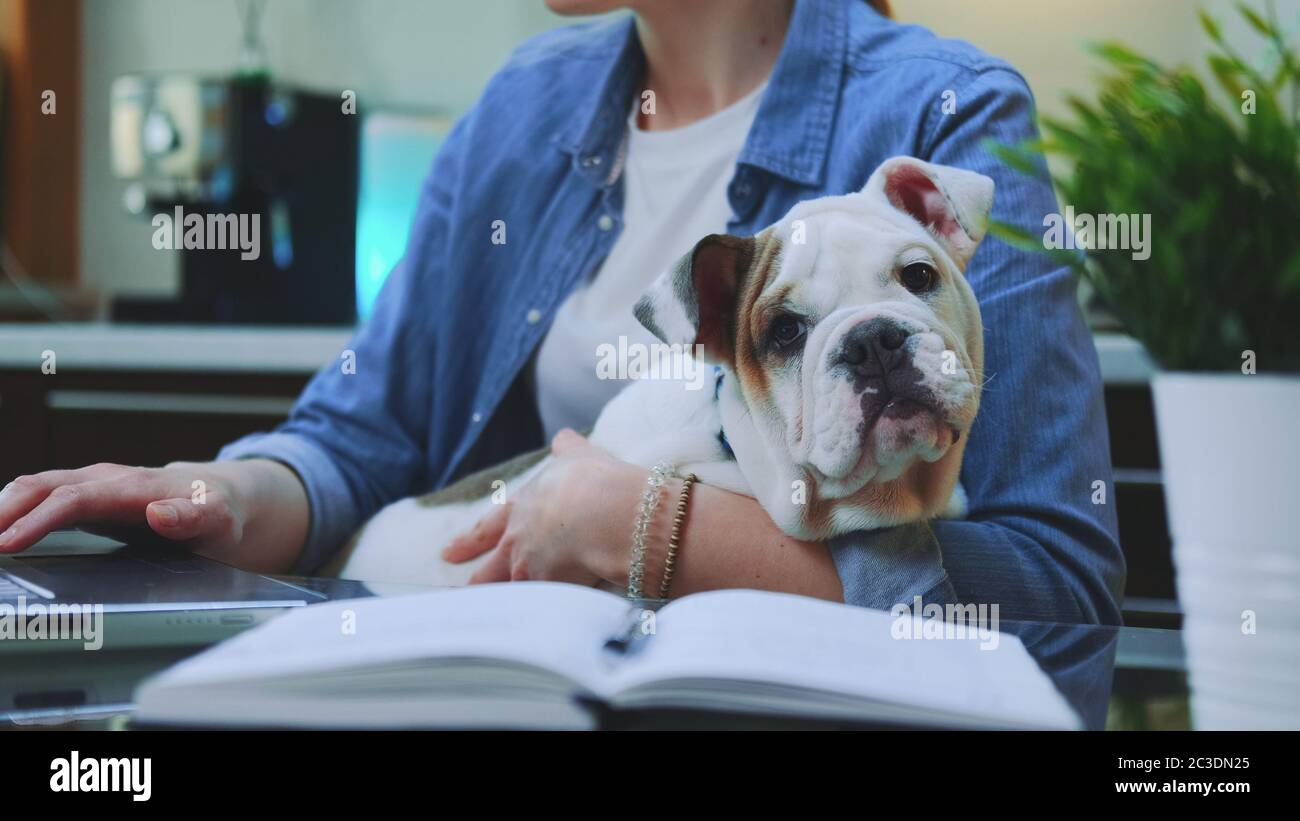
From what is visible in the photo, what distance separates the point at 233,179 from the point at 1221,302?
2130 millimetres

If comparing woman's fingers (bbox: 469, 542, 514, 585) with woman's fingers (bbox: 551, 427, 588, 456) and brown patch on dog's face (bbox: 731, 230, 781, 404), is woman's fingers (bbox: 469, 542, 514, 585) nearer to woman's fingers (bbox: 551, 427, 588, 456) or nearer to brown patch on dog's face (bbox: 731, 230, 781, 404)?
woman's fingers (bbox: 551, 427, 588, 456)

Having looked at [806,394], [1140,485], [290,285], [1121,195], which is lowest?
[1140,485]

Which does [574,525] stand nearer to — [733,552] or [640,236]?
[733,552]

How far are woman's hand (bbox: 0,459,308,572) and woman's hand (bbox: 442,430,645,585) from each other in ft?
0.71

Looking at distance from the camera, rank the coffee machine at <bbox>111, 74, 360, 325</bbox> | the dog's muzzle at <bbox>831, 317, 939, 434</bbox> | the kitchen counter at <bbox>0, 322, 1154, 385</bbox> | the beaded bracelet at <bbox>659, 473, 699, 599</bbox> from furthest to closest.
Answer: the coffee machine at <bbox>111, 74, 360, 325</bbox>, the kitchen counter at <bbox>0, 322, 1154, 385</bbox>, the beaded bracelet at <bbox>659, 473, 699, 599</bbox>, the dog's muzzle at <bbox>831, 317, 939, 434</bbox>

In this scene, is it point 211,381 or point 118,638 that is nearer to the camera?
point 118,638

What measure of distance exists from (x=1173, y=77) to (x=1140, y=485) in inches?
52.5

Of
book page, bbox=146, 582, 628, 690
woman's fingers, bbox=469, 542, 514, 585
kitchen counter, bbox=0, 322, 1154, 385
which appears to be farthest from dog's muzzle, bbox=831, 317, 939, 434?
kitchen counter, bbox=0, 322, 1154, 385

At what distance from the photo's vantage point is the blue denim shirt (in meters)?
0.83

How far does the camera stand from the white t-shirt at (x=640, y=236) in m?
1.04

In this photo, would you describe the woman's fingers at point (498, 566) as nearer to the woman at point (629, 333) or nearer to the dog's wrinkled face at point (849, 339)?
the woman at point (629, 333)

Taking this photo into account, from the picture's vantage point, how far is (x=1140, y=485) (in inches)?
69.4
